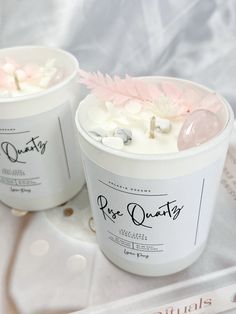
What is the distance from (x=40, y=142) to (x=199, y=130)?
0.47 ft

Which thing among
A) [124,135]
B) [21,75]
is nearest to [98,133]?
[124,135]

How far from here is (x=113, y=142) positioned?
0.27 m

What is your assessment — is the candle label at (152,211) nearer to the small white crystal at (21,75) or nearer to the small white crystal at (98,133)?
the small white crystal at (98,133)

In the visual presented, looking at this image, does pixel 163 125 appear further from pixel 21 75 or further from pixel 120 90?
pixel 21 75

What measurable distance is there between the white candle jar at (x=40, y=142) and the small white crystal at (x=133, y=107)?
6cm

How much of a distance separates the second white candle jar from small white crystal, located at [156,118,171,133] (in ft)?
0.04

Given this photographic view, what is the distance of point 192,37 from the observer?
0.49 metres

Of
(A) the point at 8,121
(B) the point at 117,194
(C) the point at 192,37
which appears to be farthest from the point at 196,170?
(C) the point at 192,37

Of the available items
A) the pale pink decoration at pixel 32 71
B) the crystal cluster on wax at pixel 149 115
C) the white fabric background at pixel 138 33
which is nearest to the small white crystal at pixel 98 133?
the crystal cluster on wax at pixel 149 115

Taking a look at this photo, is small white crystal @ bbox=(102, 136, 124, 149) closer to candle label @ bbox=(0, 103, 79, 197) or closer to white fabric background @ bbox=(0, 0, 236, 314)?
candle label @ bbox=(0, 103, 79, 197)

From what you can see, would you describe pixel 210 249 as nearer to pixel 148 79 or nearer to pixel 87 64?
pixel 148 79

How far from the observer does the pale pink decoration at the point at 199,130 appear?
10.6 inches

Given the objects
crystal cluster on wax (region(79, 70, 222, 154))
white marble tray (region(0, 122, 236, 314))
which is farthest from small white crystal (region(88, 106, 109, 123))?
white marble tray (region(0, 122, 236, 314))

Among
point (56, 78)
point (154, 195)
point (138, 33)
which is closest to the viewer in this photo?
point (154, 195)
